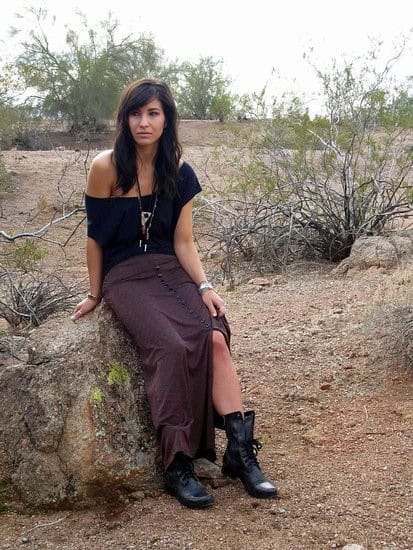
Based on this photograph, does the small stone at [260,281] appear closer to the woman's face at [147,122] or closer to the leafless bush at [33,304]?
the leafless bush at [33,304]

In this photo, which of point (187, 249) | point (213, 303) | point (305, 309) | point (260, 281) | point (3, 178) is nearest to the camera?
point (213, 303)

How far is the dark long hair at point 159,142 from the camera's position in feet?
11.1

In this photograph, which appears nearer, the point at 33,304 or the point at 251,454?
the point at 251,454

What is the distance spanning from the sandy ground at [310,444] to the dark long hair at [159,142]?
4.03 feet

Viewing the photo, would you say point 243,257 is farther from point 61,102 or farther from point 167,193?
point 61,102

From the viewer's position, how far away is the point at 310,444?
136 inches

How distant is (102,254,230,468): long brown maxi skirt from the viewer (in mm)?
3004

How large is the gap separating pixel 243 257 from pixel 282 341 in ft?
10.2

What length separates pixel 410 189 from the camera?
722 centimetres

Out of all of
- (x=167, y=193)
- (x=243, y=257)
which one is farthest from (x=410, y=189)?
(x=167, y=193)

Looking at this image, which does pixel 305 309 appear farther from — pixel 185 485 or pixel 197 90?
pixel 197 90

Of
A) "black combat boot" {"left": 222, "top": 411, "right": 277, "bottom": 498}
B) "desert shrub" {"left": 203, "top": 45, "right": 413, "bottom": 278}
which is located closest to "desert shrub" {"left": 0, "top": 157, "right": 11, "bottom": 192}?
"desert shrub" {"left": 203, "top": 45, "right": 413, "bottom": 278}

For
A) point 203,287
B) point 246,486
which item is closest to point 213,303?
point 203,287

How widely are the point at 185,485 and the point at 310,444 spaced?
2.52 ft
